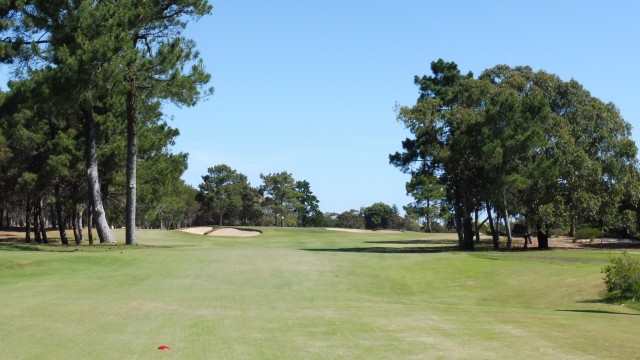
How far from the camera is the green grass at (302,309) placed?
362 inches

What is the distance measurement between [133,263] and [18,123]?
22.4 meters

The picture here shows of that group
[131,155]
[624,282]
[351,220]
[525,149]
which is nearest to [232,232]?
[131,155]

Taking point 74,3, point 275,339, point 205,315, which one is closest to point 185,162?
point 74,3

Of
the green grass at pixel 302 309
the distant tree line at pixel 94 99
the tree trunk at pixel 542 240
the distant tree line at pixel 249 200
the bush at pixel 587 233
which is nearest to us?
the green grass at pixel 302 309

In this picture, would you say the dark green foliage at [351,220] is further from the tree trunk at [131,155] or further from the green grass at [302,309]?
the green grass at [302,309]

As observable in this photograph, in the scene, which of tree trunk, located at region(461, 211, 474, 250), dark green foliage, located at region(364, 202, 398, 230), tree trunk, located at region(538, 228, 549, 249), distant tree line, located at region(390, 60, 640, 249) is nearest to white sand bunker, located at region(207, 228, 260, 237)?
distant tree line, located at region(390, 60, 640, 249)

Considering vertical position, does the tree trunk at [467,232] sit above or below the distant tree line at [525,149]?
below

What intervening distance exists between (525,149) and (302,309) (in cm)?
2640

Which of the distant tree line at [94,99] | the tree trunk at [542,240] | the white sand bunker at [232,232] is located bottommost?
the tree trunk at [542,240]

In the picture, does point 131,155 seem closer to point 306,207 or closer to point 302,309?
point 302,309

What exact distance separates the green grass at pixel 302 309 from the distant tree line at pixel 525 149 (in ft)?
35.2

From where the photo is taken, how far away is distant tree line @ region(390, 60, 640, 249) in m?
37.3

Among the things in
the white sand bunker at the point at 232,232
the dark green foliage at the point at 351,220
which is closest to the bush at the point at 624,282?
the white sand bunker at the point at 232,232

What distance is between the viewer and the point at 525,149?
37188 millimetres
